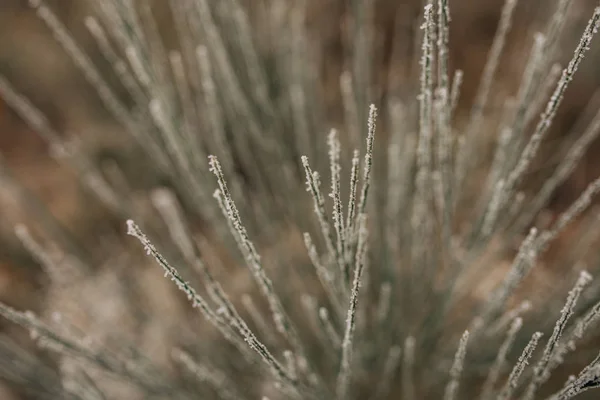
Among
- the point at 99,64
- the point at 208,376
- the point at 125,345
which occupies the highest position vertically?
the point at 99,64

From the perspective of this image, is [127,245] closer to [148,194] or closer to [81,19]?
[148,194]

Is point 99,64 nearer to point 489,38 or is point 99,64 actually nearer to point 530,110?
point 489,38

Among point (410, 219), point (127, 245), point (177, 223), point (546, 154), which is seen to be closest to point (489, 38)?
point (546, 154)

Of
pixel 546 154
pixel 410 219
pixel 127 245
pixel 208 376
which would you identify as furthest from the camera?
pixel 127 245

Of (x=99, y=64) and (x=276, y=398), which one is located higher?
(x=99, y=64)

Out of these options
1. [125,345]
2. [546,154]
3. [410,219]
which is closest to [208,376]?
[125,345]

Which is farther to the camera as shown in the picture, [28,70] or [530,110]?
[28,70]

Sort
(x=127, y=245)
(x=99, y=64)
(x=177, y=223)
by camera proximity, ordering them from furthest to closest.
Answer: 1. (x=99, y=64)
2. (x=127, y=245)
3. (x=177, y=223)
